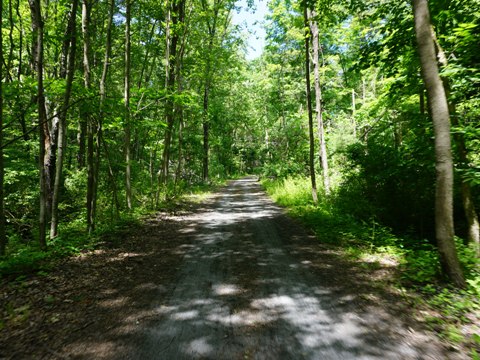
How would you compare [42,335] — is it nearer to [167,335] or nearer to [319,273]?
[167,335]

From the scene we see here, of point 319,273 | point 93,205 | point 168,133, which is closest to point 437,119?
point 319,273

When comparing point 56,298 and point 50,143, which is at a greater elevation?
point 50,143

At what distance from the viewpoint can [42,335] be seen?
3.30 m

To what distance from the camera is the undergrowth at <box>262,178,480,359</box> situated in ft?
11.1

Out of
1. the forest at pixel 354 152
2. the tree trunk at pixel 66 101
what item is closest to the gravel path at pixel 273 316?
the forest at pixel 354 152

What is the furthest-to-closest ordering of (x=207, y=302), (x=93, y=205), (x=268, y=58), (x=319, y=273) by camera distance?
1. (x=268, y=58)
2. (x=93, y=205)
3. (x=319, y=273)
4. (x=207, y=302)

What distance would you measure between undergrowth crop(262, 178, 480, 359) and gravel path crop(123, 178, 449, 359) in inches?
15.9

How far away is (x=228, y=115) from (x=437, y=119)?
2888 centimetres

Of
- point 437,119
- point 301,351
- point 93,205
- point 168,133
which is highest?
point 168,133

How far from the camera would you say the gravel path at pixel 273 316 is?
300 cm

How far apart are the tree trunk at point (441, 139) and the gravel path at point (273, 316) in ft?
4.10

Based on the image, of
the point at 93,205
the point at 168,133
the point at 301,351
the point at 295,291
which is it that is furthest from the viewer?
the point at 168,133

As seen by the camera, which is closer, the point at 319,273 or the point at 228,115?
the point at 319,273

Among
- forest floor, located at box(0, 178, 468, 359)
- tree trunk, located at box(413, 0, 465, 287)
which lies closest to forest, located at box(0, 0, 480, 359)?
tree trunk, located at box(413, 0, 465, 287)
